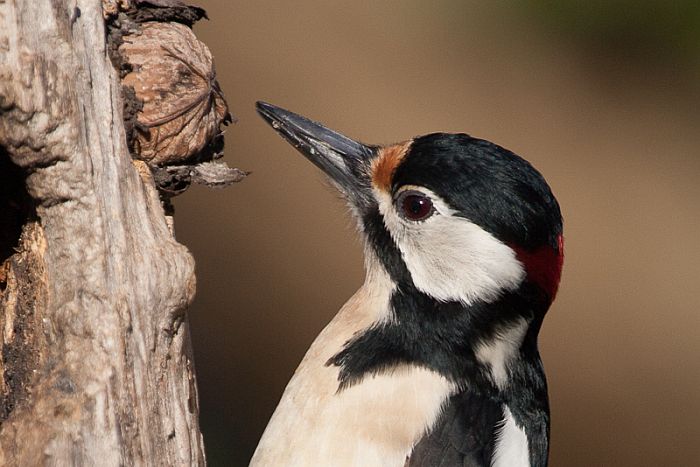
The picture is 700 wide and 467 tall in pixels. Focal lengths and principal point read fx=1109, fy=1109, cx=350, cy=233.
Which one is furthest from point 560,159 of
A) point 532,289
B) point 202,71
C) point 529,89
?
point 202,71

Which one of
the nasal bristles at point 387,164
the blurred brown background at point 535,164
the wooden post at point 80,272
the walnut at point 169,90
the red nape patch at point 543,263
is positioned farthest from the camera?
the blurred brown background at point 535,164

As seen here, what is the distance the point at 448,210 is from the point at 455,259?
14 centimetres

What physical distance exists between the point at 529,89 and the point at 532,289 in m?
4.18

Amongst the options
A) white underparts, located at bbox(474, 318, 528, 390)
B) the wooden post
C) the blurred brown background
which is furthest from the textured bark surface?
the blurred brown background

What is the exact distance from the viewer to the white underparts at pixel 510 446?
283 cm

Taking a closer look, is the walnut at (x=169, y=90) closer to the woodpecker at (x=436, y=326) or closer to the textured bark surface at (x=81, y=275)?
the textured bark surface at (x=81, y=275)

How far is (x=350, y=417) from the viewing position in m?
2.70

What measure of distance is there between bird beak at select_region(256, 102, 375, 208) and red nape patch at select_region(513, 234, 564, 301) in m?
0.50

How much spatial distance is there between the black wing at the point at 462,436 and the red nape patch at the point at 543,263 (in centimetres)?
33

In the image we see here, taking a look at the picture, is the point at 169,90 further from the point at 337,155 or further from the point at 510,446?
the point at 510,446

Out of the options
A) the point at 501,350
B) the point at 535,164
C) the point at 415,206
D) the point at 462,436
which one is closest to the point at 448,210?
the point at 415,206

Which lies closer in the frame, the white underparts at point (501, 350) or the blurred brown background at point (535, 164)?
the white underparts at point (501, 350)

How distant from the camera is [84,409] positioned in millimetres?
2172

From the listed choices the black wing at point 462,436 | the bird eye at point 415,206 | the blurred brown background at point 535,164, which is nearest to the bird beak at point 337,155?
the bird eye at point 415,206
